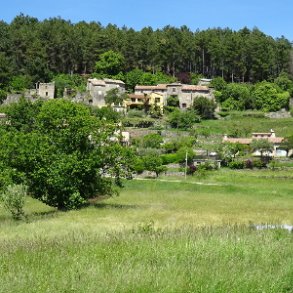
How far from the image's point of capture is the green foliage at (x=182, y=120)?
9925 centimetres

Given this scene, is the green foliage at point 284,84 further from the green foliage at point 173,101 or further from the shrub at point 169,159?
the shrub at point 169,159

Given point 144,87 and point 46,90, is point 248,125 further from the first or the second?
point 46,90

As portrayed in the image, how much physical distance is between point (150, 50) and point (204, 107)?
3087 centimetres

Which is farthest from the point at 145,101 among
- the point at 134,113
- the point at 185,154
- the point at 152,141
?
the point at 185,154

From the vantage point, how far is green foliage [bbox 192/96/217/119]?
4235 inches

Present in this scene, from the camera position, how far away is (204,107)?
Result: 108m

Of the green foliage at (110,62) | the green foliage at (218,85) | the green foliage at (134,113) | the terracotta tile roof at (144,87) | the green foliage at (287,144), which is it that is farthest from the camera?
the green foliage at (110,62)

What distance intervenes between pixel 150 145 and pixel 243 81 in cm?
5976

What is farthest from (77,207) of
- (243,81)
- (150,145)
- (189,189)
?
(243,81)

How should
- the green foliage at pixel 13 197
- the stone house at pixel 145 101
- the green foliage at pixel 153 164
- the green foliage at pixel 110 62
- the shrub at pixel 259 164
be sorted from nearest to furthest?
the green foliage at pixel 13 197
the green foliage at pixel 153 164
the shrub at pixel 259 164
the stone house at pixel 145 101
the green foliage at pixel 110 62

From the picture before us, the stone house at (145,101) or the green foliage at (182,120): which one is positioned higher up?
the stone house at (145,101)

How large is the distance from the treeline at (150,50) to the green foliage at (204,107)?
95.1ft

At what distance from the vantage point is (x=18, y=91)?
115 m

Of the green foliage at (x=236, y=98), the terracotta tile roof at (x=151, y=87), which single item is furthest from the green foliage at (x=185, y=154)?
the green foliage at (x=236, y=98)
